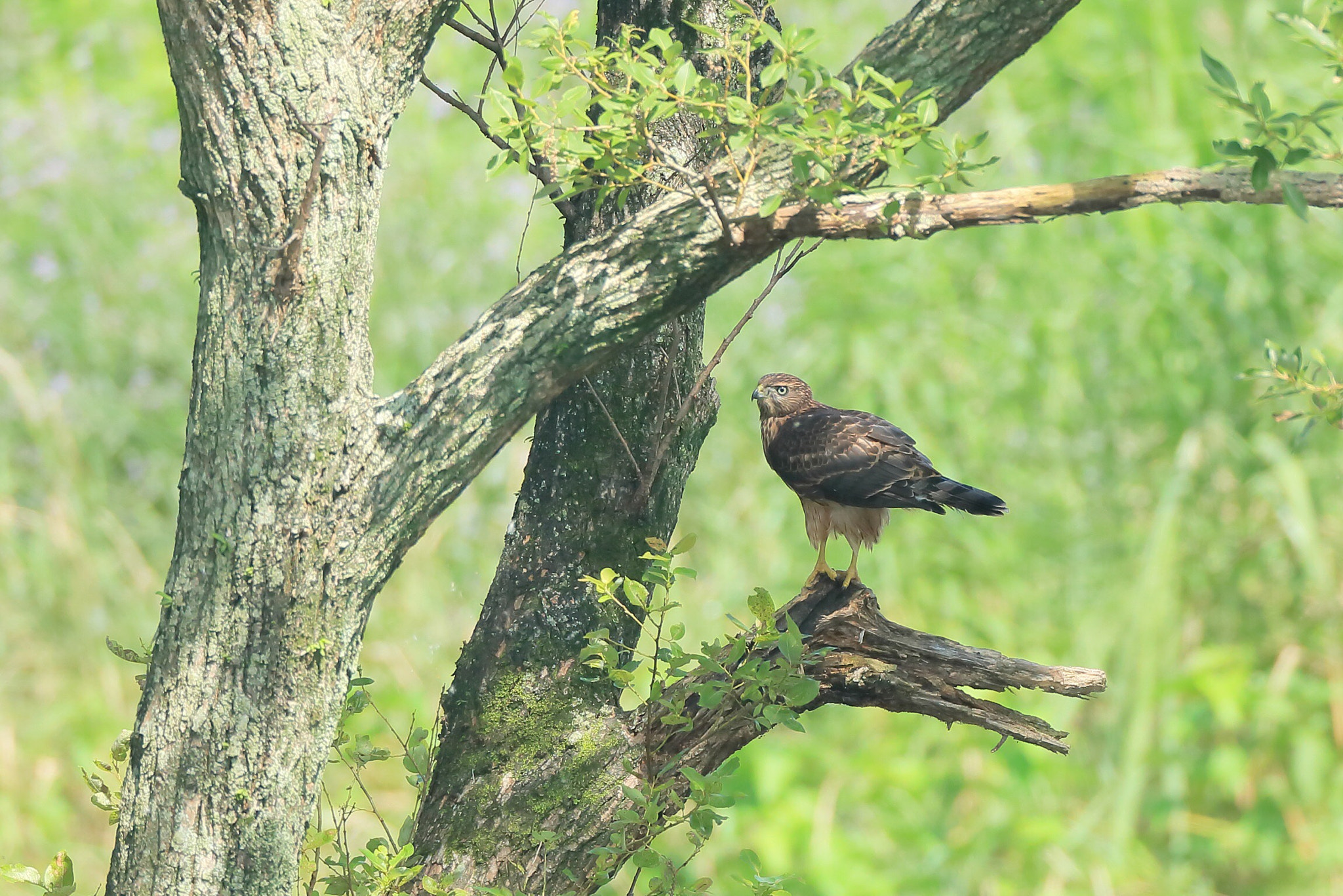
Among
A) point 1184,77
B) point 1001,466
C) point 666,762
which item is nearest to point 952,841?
point 1001,466

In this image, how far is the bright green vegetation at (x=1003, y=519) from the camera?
6.06 meters

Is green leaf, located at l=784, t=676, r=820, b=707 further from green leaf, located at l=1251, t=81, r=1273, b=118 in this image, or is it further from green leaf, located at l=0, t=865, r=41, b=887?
green leaf, located at l=0, t=865, r=41, b=887

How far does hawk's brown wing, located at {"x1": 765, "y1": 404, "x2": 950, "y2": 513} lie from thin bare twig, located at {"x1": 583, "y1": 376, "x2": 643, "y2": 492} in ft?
2.49

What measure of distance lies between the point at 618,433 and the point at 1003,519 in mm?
4294

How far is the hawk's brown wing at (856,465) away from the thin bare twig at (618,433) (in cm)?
76

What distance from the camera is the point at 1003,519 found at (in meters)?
6.61

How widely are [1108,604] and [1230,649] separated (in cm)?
62

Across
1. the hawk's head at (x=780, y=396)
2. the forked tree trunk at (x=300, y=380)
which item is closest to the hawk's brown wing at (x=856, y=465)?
the hawk's head at (x=780, y=396)

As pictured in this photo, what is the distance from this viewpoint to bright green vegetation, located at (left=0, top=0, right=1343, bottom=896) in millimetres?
6062

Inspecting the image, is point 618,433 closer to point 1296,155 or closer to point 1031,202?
point 1031,202

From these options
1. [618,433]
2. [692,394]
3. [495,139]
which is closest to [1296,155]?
[692,394]

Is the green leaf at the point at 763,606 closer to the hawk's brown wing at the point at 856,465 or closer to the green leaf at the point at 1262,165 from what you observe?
the hawk's brown wing at the point at 856,465

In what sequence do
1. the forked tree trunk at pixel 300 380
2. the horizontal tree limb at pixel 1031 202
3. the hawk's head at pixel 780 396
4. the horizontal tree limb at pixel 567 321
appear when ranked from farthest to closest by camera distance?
the hawk's head at pixel 780 396, the horizontal tree limb at pixel 567 321, the forked tree trunk at pixel 300 380, the horizontal tree limb at pixel 1031 202

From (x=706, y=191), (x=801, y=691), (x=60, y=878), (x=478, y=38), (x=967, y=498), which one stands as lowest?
(x=60, y=878)
